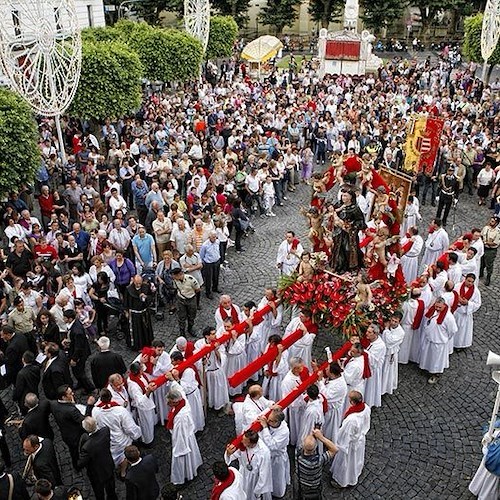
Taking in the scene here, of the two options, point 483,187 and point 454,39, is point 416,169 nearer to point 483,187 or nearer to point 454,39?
point 483,187

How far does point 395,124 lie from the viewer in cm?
2162

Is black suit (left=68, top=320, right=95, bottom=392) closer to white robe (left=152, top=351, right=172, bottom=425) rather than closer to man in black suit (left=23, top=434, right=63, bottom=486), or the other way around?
white robe (left=152, top=351, right=172, bottom=425)

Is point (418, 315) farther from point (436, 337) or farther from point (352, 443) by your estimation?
point (352, 443)

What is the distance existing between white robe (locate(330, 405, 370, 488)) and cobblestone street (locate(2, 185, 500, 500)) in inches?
7.7

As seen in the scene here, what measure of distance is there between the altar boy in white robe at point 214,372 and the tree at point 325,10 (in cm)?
4807

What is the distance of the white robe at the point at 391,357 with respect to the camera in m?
9.48

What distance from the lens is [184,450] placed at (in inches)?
317

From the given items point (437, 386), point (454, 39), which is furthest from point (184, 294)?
point (454, 39)

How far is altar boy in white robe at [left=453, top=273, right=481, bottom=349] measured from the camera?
10578 millimetres

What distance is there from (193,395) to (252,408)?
131 cm

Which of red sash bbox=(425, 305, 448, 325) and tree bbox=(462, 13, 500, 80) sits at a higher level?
tree bbox=(462, 13, 500, 80)

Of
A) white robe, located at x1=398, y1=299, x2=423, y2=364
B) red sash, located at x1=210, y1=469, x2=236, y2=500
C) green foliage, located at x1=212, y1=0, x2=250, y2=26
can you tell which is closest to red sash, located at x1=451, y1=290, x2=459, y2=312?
white robe, located at x1=398, y1=299, x2=423, y2=364

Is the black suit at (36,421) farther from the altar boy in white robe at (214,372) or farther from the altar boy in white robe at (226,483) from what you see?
the altar boy in white robe at (226,483)

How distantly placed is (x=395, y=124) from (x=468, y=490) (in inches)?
626
